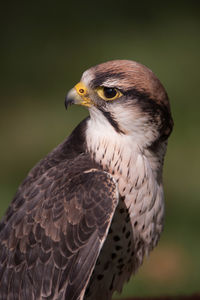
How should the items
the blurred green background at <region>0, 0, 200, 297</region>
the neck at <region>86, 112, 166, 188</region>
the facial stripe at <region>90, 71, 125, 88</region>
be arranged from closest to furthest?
the facial stripe at <region>90, 71, 125, 88</region> < the neck at <region>86, 112, 166, 188</region> < the blurred green background at <region>0, 0, 200, 297</region>

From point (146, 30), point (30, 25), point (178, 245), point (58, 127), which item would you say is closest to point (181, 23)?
point (146, 30)

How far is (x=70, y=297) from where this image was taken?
2812mm

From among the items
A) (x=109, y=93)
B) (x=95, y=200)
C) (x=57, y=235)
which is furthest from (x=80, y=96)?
(x=57, y=235)

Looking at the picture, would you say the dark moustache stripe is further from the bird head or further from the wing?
the wing

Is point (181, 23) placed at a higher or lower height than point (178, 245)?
higher

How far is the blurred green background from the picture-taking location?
4.66 meters

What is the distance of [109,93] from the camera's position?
2789 millimetres

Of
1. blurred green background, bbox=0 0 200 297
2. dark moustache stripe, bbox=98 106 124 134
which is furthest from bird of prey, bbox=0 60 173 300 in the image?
blurred green background, bbox=0 0 200 297

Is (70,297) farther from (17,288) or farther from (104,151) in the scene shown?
(104,151)

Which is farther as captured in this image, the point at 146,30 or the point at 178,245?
the point at 146,30

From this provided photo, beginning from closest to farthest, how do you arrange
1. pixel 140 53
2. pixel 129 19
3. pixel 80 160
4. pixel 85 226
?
pixel 85 226 → pixel 80 160 → pixel 140 53 → pixel 129 19

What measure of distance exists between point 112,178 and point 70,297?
0.51 metres

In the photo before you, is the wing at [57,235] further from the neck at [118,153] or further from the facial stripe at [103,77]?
the facial stripe at [103,77]

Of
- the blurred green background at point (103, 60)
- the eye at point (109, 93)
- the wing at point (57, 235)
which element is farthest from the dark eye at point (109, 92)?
the blurred green background at point (103, 60)
